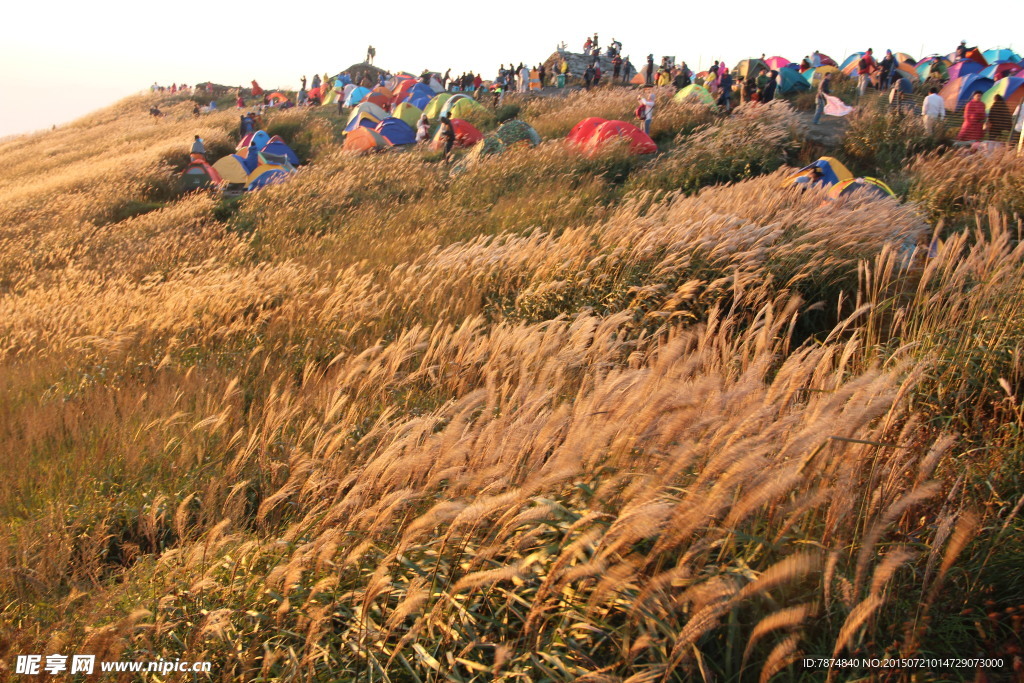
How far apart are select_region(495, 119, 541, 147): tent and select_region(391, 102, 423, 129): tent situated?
11442 mm

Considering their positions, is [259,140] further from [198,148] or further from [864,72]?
[864,72]

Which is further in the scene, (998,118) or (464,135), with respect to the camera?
(464,135)

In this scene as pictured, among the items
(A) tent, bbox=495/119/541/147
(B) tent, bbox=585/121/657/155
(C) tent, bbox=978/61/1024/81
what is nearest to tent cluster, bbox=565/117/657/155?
(B) tent, bbox=585/121/657/155

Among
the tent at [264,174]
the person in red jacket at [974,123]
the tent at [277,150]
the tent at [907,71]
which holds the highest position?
the tent at [907,71]

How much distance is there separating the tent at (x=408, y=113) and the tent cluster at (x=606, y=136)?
1380cm

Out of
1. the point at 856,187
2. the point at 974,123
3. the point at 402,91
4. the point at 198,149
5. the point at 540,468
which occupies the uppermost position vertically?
the point at 402,91

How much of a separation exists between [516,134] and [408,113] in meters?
12.5

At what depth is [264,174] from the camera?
1948cm

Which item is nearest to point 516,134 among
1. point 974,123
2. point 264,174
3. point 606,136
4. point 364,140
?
point 606,136

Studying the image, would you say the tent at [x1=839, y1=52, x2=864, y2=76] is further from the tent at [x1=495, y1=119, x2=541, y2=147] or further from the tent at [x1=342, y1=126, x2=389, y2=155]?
the tent at [x1=342, y1=126, x2=389, y2=155]

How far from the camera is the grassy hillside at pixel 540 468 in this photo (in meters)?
1.84

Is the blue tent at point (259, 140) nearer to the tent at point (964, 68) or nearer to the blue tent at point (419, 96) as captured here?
the blue tent at point (419, 96)

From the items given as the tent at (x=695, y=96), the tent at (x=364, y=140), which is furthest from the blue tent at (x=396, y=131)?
the tent at (x=695, y=96)

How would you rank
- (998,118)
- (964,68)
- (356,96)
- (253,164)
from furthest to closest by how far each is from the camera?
(356,96) < (964,68) < (253,164) < (998,118)
